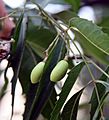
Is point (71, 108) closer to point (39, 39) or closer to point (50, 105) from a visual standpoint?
point (50, 105)

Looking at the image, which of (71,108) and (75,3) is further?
(75,3)

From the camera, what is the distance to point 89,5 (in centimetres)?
110

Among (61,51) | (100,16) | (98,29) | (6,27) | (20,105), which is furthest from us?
(20,105)

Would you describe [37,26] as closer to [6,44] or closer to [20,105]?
[6,44]

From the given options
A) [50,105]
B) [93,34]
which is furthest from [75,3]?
[93,34]

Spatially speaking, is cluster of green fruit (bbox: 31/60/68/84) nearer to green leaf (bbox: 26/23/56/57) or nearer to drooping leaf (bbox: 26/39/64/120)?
drooping leaf (bbox: 26/39/64/120)

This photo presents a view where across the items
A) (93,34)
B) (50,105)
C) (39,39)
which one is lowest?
(50,105)

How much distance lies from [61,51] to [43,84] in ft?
0.21

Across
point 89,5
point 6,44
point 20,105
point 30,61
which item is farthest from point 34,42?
point 20,105

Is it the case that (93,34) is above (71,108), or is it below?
above

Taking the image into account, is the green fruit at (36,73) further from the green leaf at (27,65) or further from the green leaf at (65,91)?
the green leaf at (27,65)

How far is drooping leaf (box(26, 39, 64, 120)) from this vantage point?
0.61m

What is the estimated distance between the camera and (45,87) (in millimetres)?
620

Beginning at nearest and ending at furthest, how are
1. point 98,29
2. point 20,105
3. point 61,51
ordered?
point 98,29 → point 61,51 → point 20,105
